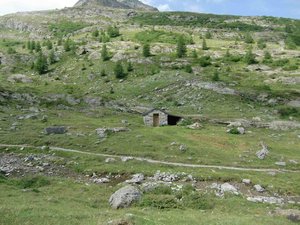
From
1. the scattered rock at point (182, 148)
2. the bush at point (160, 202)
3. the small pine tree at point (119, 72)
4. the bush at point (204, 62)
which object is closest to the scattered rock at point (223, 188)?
the bush at point (160, 202)

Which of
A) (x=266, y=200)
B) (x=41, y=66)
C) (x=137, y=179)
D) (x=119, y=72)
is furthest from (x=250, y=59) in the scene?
(x=266, y=200)

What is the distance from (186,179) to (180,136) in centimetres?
2144

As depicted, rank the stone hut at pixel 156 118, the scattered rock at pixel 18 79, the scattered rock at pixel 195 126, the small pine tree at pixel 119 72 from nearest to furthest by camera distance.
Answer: the scattered rock at pixel 195 126
the stone hut at pixel 156 118
the scattered rock at pixel 18 79
the small pine tree at pixel 119 72

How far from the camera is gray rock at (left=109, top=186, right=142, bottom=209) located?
3903cm

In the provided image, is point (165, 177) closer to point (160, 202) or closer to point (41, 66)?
point (160, 202)

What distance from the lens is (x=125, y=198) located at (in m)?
39.4

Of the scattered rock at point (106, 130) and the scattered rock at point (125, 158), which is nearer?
the scattered rock at point (125, 158)

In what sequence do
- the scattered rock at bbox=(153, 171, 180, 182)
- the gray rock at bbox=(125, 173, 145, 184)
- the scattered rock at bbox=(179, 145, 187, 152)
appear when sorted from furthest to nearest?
1. the scattered rock at bbox=(179, 145, 187, 152)
2. the scattered rock at bbox=(153, 171, 180, 182)
3. the gray rock at bbox=(125, 173, 145, 184)

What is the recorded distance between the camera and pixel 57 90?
125 m

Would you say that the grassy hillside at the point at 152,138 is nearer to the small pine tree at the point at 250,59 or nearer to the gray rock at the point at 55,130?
the small pine tree at the point at 250,59

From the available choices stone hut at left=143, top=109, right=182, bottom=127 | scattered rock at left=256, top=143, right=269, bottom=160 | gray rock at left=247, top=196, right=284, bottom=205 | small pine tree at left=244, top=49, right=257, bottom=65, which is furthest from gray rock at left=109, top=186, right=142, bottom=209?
small pine tree at left=244, top=49, right=257, bottom=65

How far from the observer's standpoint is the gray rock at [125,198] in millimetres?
39031

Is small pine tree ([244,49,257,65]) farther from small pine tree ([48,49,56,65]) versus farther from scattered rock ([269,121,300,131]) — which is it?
small pine tree ([48,49,56,65])

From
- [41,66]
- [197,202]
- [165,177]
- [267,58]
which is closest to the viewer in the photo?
[197,202]
